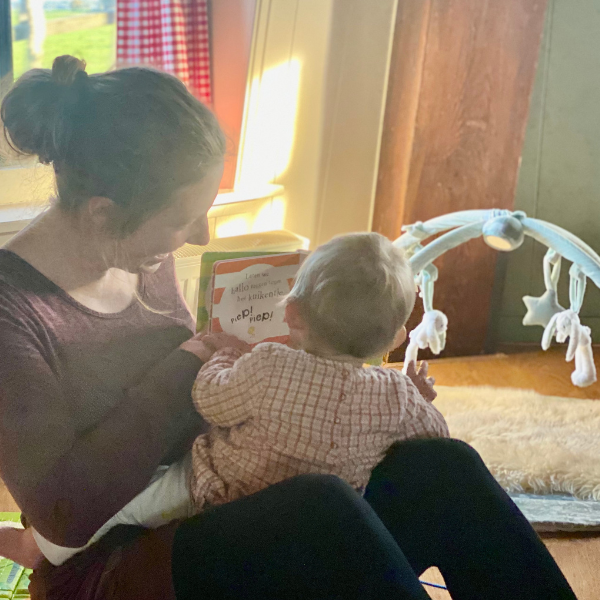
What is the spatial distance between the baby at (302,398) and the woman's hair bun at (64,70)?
29cm

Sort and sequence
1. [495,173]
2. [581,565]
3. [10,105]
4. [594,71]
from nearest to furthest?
[10,105] < [581,565] < [495,173] < [594,71]

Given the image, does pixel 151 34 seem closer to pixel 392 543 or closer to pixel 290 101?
pixel 290 101

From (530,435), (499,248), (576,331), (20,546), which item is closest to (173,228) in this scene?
(20,546)

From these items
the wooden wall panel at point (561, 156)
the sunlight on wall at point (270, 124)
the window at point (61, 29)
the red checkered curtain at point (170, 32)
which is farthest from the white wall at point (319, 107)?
the wooden wall panel at point (561, 156)

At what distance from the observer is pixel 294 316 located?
2.43ft

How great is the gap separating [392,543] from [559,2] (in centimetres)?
186

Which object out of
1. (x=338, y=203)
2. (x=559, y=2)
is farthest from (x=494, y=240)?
(x=559, y=2)

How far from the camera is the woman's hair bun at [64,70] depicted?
0.55 metres

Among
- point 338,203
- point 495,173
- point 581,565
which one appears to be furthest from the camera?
point 495,173

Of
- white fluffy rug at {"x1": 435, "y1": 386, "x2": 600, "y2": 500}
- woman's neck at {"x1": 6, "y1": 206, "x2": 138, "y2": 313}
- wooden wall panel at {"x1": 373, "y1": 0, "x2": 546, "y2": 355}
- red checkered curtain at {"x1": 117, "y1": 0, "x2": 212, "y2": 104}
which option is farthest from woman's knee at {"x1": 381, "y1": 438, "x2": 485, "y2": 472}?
wooden wall panel at {"x1": 373, "y1": 0, "x2": 546, "y2": 355}

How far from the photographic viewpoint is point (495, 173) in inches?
74.6

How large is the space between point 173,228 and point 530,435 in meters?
1.23

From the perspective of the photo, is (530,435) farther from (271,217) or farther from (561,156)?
(561,156)

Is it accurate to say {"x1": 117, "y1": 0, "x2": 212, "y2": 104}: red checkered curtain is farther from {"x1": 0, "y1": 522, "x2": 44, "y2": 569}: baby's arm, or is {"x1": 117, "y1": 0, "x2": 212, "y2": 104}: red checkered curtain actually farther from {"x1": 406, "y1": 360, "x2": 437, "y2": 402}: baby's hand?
{"x1": 0, "y1": 522, "x2": 44, "y2": 569}: baby's arm
